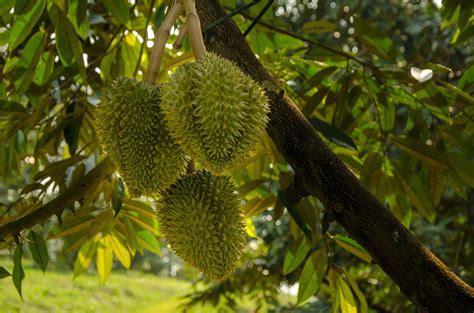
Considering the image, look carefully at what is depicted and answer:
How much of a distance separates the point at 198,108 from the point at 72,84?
3.32ft

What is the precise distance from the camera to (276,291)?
3480mm

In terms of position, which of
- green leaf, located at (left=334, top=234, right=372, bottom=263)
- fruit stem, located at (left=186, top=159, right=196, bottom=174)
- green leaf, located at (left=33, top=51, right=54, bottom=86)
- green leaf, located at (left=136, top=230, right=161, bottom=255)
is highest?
green leaf, located at (left=33, top=51, right=54, bottom=86)

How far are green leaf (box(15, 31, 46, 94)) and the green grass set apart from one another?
1.15 metres

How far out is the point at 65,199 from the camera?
117 cm

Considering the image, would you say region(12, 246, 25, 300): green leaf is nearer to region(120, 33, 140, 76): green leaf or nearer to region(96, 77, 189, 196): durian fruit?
region(96, 77, 189, 196): durian fruit

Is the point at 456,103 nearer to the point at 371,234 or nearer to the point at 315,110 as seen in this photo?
the point at 315,110

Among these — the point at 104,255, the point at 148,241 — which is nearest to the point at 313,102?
the point at 148,241

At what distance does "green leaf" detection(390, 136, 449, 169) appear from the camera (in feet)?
4.32

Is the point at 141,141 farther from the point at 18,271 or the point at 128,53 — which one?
the point at 128,53

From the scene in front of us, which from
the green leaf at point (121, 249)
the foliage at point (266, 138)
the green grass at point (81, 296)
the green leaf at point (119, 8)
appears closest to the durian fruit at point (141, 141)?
the foliage at point (266, 138)

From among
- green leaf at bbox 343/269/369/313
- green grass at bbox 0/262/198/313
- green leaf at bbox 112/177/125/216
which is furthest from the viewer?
green grass at bbox 0/262/198/313

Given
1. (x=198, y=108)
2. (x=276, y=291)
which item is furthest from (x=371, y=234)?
(x=276, y=291)

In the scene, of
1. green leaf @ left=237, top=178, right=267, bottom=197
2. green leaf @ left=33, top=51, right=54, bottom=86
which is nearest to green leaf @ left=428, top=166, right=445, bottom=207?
green leaf @ left=237, top=178, right=267, bottom=197

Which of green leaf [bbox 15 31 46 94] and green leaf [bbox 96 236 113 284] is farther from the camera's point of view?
green leaf [bbox 96 236 113 284]
